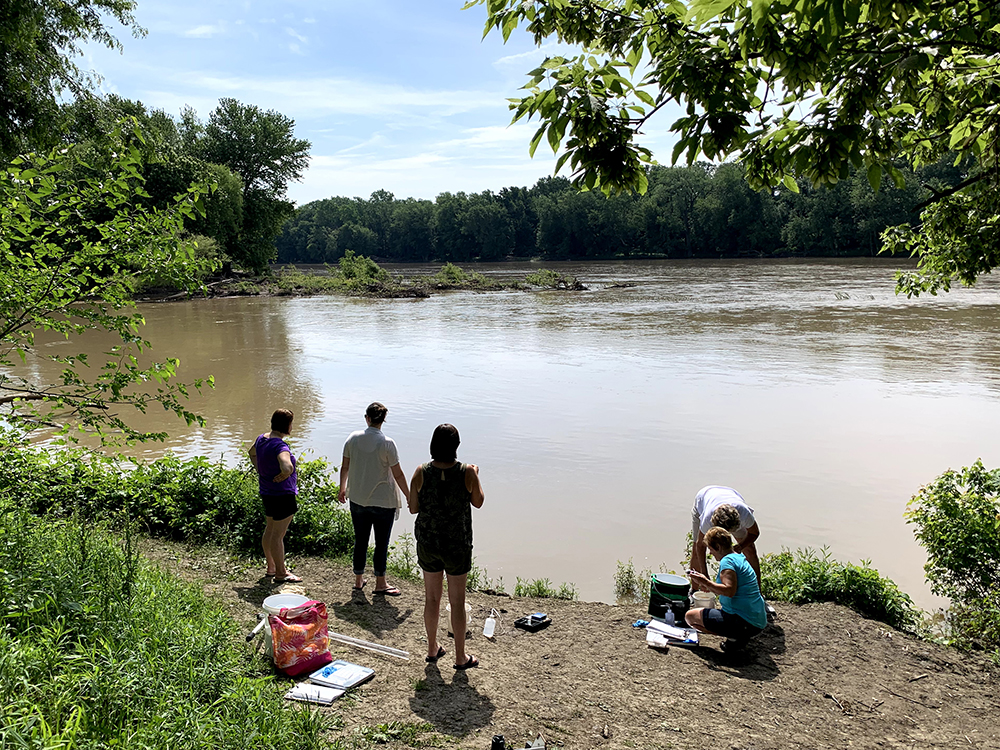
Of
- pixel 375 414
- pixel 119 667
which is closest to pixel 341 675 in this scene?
pixel 119 667

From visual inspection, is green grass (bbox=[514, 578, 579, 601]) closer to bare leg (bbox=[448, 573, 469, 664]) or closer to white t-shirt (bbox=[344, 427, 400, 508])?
white t-shirt (bbox=[344, 427, 400, 508])

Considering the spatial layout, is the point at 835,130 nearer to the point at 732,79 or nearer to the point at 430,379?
the point at 732,79

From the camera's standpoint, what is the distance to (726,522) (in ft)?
19.1

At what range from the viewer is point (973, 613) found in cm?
588

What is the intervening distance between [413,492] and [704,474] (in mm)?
6813

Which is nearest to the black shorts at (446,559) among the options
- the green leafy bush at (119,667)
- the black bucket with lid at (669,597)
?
the green leafy bush at (119,667)

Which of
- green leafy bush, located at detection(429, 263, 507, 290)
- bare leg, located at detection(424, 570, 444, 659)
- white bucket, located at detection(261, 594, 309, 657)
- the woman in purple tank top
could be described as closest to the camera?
white bucket, located at detection(261, 594, 309, 657)

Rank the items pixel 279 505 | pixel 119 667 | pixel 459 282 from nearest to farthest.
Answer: pixel 119 667, pixel 279 505, pixel 459 282

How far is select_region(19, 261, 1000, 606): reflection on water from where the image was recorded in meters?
8.95

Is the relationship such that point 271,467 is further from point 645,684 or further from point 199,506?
point 645,684

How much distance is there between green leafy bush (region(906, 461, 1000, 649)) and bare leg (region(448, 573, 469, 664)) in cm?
388

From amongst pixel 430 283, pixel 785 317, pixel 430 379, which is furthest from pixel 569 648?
pixel 430 283

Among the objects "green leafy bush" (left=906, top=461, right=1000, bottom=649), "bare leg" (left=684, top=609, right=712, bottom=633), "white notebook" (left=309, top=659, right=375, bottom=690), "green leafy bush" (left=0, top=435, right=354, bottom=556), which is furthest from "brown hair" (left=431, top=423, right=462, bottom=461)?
"green leafy bush" (left=906, top=461, right=1000, bottom=649)

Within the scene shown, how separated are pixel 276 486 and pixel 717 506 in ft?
12.1
